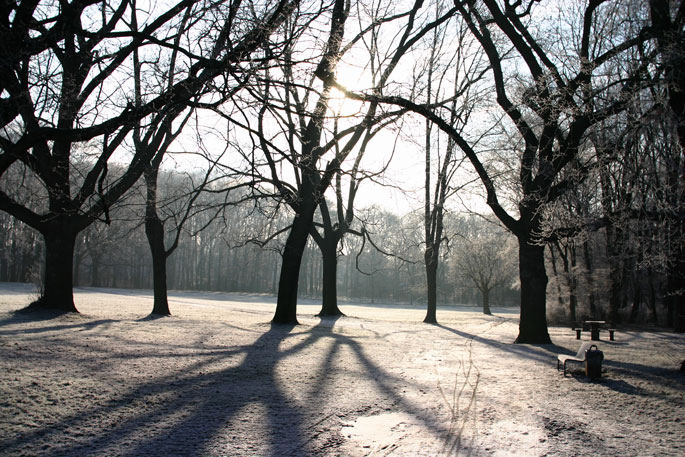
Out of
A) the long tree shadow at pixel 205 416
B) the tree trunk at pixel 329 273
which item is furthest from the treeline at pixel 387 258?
the long tree shadow at pixel 205 416

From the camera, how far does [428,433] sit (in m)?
4.83

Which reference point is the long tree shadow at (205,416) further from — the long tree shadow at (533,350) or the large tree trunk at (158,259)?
the large tree trunk at (158,259)

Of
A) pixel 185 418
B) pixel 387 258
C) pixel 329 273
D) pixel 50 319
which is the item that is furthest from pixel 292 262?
pixel 387 258

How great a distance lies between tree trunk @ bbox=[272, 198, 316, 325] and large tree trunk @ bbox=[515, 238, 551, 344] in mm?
6732

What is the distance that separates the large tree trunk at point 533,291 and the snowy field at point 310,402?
9.37 ft

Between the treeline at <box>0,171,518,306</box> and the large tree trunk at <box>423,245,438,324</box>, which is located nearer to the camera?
the large tree trunk at <box>423,245,438,324</box>

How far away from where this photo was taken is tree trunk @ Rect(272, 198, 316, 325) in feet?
52.2

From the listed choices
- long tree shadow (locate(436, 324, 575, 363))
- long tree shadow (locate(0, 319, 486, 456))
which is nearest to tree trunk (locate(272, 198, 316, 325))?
long tree shadow (locate(436, 324, 575, 363))

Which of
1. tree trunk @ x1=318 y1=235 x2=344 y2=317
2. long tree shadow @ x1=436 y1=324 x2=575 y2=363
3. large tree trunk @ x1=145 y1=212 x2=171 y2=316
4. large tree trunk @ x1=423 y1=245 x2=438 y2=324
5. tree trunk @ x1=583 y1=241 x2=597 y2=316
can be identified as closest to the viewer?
long tree shadow @ x1=436 y1=324 x2=575 y2=363

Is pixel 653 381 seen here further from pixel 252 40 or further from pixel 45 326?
pixel 45 326

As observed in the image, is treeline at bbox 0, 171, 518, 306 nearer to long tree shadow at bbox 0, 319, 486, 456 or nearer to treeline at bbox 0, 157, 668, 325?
treeline at bbox 0, 157, 668, 325

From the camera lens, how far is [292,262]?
626 inches

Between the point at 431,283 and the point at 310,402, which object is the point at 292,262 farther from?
the point at 431,283

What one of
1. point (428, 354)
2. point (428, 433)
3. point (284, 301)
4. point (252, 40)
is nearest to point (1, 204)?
point (284, 301)
